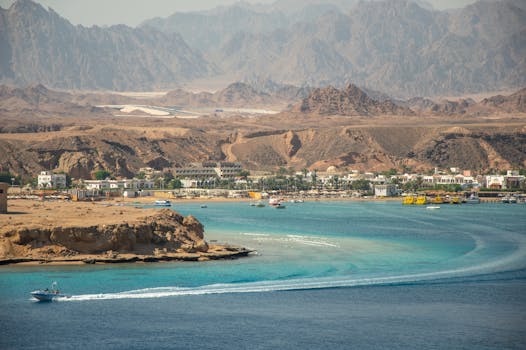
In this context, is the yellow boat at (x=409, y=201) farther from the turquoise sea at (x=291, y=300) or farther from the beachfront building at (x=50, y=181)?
the turquoise sea at (x=291, y=300)

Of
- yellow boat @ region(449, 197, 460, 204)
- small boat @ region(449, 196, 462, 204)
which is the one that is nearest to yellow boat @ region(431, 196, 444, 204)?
small boat @ region(449, 196, 462, 204)

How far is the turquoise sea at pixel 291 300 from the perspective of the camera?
161ft

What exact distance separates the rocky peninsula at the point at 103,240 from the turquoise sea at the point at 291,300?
5.68 feet

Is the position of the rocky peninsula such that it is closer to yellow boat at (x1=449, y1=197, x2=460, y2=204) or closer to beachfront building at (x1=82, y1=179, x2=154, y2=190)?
yellow boat at (x1=449, y1=197, x2=460, y2=204)

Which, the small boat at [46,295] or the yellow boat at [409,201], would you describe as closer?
the small boat at [46,295]

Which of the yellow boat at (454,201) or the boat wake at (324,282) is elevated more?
the yellow boat at (454,201)

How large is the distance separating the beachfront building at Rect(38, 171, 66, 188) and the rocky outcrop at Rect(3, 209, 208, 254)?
113m

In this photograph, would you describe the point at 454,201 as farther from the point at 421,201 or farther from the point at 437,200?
the point at 421,201

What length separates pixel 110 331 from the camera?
165ft

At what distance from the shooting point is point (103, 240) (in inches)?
2817

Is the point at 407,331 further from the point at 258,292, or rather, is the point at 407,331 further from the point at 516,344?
the point at 258,292

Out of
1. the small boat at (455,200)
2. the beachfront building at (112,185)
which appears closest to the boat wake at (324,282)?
the small boat at (455,200)

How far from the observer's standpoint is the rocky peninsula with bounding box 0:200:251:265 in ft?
229

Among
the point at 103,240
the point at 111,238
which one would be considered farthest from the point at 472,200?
the point at 103,240
